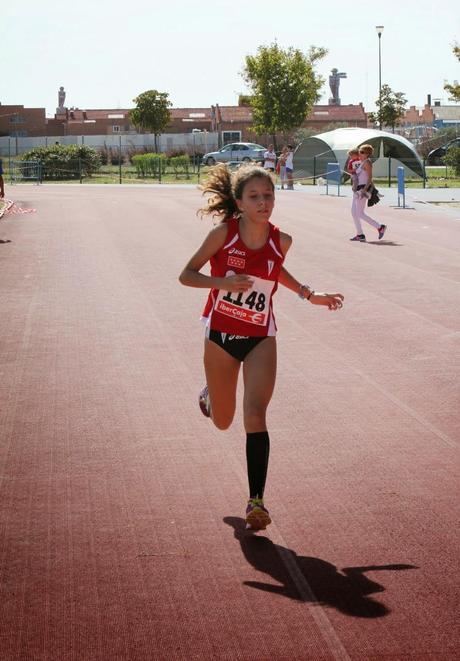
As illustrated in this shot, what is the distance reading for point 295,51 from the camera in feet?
231

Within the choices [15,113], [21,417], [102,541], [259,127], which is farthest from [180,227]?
[15,113]

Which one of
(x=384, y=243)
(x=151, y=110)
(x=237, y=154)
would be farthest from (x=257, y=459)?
(x=151, y=110)

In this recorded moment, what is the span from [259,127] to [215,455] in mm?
65632

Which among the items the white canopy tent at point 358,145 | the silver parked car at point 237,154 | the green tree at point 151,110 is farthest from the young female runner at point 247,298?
the green tree at point 151,110

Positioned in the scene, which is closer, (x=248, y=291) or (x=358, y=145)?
(x=248, y=291)

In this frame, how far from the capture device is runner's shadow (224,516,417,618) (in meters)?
4.77

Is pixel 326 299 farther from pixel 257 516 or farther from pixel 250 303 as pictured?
pixel 257 516

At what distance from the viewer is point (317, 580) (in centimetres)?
502

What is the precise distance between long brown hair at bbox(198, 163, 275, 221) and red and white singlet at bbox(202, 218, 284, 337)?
143 mm

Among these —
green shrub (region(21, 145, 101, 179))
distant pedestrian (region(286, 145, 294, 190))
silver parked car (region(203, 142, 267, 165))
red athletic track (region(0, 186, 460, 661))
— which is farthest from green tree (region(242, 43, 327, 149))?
red athletic track (region(0, 186, 460, 661))

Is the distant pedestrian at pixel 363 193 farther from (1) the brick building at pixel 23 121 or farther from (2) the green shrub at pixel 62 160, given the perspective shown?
(1) the brick building at pixel 23 121

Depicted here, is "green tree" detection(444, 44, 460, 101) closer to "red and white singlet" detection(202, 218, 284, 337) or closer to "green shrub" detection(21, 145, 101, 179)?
"green shrub" detection(21, 145, 101, 179)

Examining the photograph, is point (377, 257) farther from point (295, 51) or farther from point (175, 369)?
point (295, 51)

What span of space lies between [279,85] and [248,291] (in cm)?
6589
